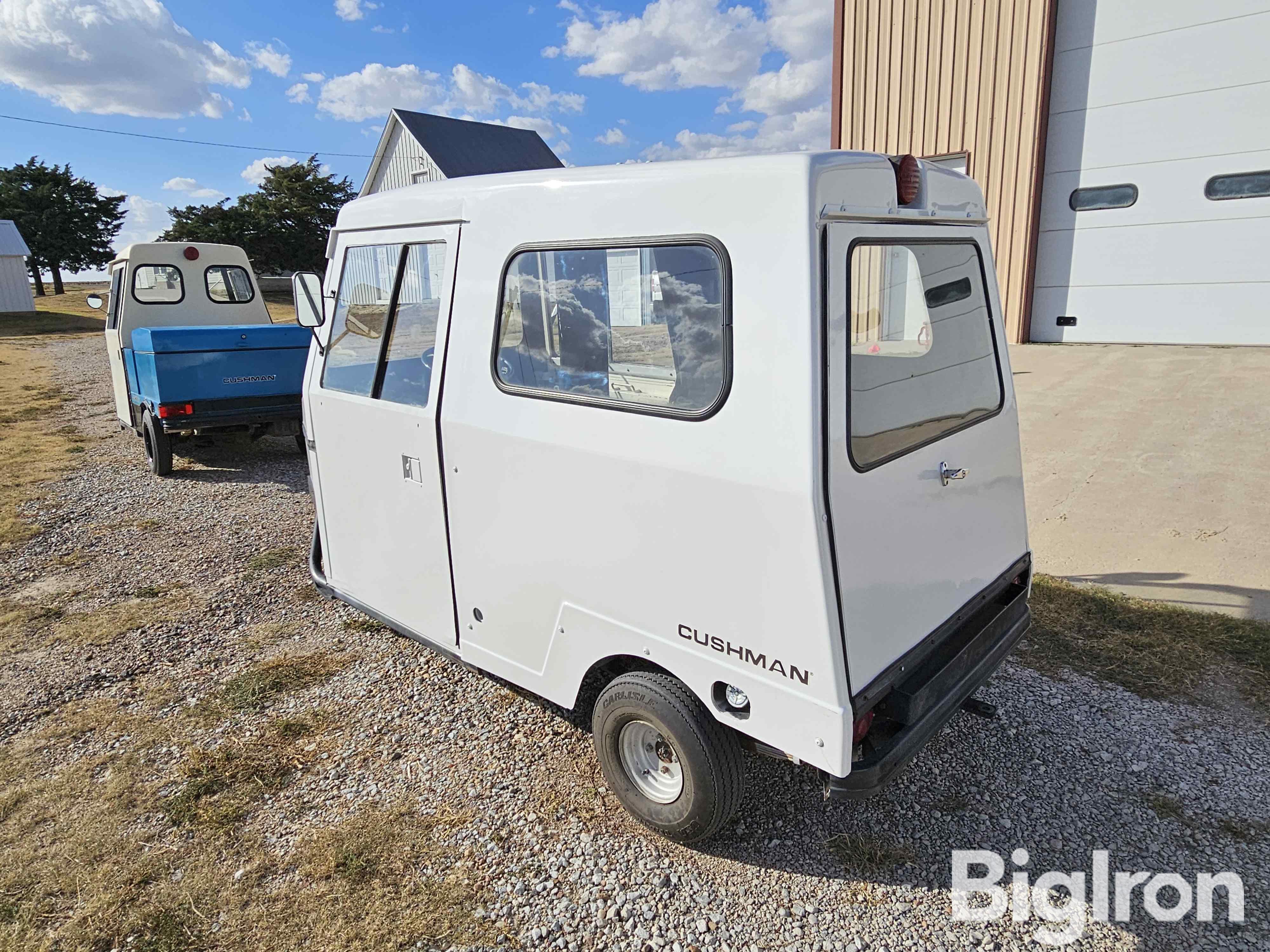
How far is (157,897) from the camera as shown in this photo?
2639 mm

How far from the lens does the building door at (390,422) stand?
10.7ft

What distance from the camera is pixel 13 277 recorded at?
33344mm

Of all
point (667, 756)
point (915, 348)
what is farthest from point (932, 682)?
point (915, 348)

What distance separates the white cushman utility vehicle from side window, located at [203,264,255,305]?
7204 mm

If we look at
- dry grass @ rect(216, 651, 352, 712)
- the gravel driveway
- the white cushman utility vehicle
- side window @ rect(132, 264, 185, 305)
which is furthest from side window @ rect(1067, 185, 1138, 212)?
dry grass @ rect(216, 651, 352, 712)

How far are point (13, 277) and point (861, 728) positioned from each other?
42207mm

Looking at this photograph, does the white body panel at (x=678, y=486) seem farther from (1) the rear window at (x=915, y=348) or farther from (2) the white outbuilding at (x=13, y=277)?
(2) the white outbuilding at (x=13, y=277)

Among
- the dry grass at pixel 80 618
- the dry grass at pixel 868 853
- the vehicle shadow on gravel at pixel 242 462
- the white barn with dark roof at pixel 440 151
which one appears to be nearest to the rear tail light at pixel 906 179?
the dry grass at pixel 868 853

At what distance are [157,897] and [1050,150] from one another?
1562 centimetres

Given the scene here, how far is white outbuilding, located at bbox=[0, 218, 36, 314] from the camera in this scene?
3309cm

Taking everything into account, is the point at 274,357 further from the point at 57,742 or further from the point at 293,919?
the point at 293,919

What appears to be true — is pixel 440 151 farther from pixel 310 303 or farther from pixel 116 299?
pixel 310 303

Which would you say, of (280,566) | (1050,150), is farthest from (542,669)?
(1050,150)

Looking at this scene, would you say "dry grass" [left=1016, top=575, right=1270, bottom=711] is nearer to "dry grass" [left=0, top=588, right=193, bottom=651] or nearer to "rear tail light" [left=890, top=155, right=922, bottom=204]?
"rear tail light" [left=890, top=155, right=922, bottom=204]
